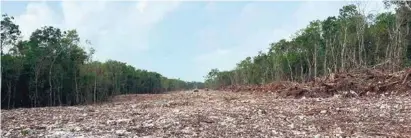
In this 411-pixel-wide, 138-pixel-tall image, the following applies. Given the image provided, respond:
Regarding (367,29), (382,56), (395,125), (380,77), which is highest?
(367,29)

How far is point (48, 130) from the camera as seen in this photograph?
998cm

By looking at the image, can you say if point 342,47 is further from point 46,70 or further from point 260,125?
point 260,125

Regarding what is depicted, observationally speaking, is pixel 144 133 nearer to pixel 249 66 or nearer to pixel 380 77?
pixel 380 77

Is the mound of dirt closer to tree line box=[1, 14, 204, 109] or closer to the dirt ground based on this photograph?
the dirt ground

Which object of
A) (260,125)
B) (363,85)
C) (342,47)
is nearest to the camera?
(260,125)

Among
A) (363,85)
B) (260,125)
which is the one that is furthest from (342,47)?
(260,125)

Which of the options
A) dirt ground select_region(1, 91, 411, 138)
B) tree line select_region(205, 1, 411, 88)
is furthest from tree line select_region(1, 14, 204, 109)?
dirt ground select_region(1, 91, 411, 138)

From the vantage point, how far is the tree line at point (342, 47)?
31.4 m

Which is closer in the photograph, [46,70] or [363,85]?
[363,85]

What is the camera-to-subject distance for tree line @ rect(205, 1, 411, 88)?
103 feet

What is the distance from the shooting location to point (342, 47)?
37.2m

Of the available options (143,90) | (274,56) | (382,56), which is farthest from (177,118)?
(143,90)

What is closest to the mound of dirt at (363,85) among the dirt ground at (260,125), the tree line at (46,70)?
the dirt ground at (260,125)

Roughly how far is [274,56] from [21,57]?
31203 millimetres
